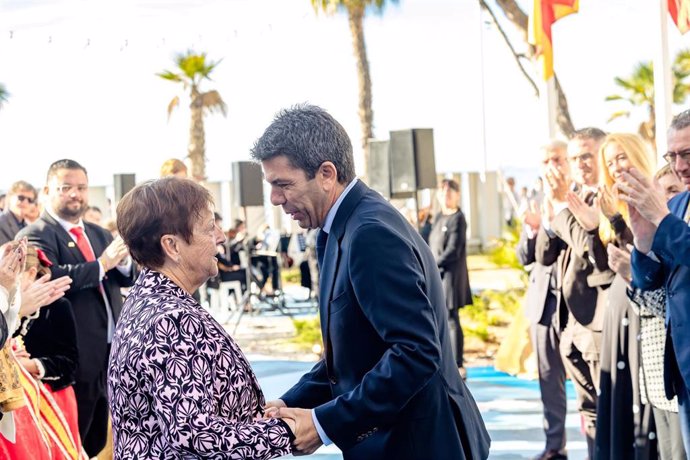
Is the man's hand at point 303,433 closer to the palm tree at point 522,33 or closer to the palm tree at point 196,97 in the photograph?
the palm tree at point 522,33

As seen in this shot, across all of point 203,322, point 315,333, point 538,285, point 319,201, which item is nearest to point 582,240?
point 538,285

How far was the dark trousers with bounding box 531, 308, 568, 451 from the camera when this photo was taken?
5965mm

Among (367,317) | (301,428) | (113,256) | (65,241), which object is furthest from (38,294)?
(367,317)

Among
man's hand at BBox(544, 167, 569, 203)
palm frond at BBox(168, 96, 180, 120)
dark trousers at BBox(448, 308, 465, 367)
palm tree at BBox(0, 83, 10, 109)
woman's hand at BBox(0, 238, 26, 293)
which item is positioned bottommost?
dark trousers at BBox(448, 308, 465, 367)

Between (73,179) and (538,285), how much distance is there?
2.78 metres

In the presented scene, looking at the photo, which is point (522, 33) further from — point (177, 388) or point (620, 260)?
point (177, 388)

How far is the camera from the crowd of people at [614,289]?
3430 millimetres

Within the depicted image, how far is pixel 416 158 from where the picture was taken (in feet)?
35.9

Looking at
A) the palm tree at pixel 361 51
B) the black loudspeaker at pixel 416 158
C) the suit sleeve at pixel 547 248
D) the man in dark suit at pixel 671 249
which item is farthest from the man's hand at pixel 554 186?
the palm tree at pixel 361 51

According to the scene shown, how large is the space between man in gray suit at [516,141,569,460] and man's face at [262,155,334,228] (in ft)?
10.6

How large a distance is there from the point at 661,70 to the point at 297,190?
544 cm

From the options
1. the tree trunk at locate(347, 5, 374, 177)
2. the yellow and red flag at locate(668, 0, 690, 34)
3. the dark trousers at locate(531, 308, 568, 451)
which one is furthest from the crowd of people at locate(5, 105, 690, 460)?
the tree trunk at locate(347, 5, 374, 177)

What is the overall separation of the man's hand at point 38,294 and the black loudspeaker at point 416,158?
6.88 metres

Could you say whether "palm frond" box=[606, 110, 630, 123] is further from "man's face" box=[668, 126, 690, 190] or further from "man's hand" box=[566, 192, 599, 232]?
"man's face" box=[668, 126, 690, 190]
